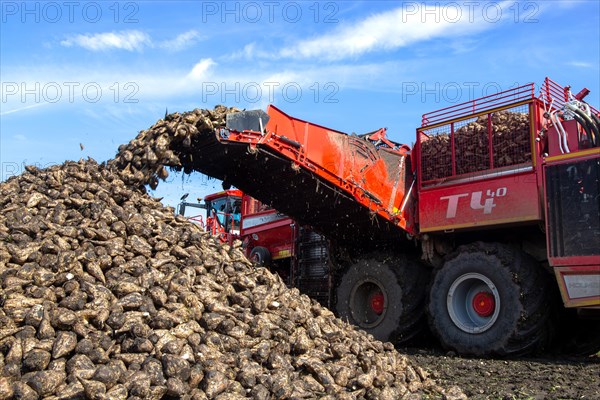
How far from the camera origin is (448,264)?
7.00 m

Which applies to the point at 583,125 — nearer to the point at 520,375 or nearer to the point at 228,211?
the point at 520,375

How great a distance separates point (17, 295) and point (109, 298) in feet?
2.03

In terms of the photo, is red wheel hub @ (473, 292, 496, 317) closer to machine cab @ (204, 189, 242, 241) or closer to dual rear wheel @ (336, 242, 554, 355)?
dual rear wheel @ (336, 242, 554, 355)

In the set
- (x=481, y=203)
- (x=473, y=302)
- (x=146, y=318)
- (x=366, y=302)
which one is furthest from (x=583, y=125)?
(x=146, y=318)

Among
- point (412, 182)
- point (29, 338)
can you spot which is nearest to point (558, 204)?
point (412, 182)

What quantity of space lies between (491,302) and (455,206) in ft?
3.80

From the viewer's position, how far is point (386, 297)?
25.2 feet

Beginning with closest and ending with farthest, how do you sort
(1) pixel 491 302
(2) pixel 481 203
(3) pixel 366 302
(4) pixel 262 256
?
(1) pixel 491 302, (2) pixel 481 203, (3) pixel 366 302, (4) pixel 262 256

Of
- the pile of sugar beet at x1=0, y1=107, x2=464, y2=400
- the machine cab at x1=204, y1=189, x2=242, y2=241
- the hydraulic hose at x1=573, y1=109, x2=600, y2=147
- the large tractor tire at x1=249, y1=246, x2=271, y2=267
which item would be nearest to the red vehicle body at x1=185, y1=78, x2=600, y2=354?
the hydraulic hose at x1=573, y1=109, x2=600, y2=147

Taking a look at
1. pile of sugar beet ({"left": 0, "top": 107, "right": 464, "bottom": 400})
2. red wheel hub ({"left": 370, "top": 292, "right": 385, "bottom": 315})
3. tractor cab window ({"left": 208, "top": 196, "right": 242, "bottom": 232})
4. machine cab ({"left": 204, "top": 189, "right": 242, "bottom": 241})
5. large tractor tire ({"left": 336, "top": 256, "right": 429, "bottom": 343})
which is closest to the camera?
pile of sugar beet ({"left": 0, "top": 107, "right": 464, "bottom": 400})

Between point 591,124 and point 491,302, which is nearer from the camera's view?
point 591,124

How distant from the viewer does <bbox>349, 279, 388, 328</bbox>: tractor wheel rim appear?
8.02m

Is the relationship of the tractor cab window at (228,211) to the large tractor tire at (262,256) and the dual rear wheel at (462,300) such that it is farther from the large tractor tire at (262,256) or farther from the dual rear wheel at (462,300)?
the dual rear wheel at (462,300)

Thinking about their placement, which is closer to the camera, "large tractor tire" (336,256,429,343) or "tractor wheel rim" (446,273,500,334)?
"tractor wheel rim" (446,273,500,334)
